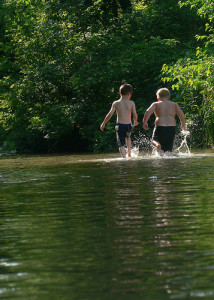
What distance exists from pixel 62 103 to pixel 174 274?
Answer: 28.7 m

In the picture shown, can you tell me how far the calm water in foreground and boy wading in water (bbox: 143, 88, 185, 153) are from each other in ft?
24.8

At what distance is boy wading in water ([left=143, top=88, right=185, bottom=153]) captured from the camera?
16578 millimetres

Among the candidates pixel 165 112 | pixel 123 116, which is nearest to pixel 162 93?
pixel 165 112

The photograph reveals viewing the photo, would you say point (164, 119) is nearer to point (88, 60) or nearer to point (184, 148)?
point (184, 148)

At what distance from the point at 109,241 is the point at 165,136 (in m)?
12.1

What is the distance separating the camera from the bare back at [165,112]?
16.6 meters

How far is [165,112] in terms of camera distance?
16.6 m

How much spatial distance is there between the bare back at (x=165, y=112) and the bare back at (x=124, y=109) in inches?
26.6

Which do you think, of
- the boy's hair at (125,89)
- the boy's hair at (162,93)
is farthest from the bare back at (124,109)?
the boy's hair at (162,93)

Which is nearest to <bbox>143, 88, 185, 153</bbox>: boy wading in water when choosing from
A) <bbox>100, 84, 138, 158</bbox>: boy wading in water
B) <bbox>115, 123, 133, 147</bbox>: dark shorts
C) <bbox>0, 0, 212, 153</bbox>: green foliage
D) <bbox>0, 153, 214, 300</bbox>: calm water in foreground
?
<bbox>100, 84, 138, 158</bbox>: boy wading in water

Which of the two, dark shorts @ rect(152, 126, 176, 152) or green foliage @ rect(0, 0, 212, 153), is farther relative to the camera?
green foliage @ rect(0, 0, 212, 153)

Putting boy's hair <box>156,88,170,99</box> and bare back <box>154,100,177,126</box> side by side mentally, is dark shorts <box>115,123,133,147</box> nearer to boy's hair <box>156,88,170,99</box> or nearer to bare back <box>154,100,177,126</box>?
bare back <box>154,100,177,126</box>

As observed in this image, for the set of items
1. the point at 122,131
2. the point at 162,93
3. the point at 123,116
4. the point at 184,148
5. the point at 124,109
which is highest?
the point at 162,93

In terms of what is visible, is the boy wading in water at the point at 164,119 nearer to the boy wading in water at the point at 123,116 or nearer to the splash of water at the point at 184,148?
the splash of water at the point at 184,148
